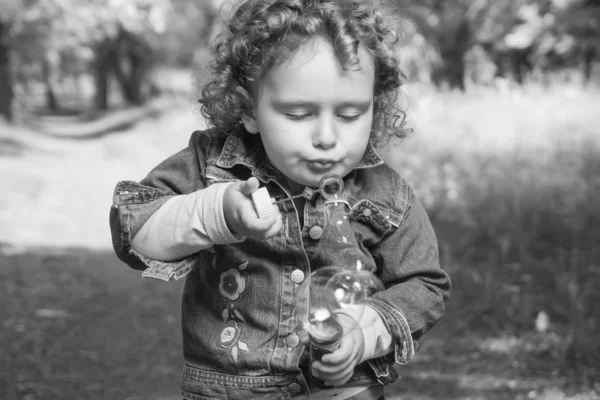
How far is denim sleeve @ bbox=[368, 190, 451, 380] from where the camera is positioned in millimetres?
2069

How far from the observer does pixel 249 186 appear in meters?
1.78

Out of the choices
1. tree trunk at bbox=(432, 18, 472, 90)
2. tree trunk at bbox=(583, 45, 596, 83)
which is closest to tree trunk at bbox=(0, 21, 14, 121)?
tree trunk at bbox=(432, 18, 472, 90)

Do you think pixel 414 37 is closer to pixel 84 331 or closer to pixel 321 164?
pixel 84 331

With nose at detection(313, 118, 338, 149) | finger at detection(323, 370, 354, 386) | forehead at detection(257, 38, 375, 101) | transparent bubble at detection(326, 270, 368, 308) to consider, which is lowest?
finger at detection(323, 370, 354, 386)

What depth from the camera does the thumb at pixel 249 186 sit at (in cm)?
177

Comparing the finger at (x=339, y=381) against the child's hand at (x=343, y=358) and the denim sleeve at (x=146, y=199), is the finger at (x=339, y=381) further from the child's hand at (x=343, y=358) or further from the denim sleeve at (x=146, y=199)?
the denim sleeve at (x=146, y=199)

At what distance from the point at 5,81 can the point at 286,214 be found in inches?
611

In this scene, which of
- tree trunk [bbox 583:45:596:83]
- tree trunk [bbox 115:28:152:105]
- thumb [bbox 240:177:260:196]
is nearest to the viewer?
thumb [bbox 240:177:260:196]

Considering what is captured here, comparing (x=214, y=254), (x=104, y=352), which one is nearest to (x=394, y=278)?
(x=214, y=254)

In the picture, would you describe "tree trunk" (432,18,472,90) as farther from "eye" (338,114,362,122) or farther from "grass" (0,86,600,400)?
"eye" (338,114,362,122)

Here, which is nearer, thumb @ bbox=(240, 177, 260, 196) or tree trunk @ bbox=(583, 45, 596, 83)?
thumb @ bbox=(240, 177, 260, 196)

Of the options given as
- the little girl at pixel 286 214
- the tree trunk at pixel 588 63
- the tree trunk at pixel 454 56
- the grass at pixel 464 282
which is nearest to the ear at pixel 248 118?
the little girl at pixel 286 214

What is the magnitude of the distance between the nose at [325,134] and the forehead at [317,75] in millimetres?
58

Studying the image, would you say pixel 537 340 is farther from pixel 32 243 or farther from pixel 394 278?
pixel 32 243
